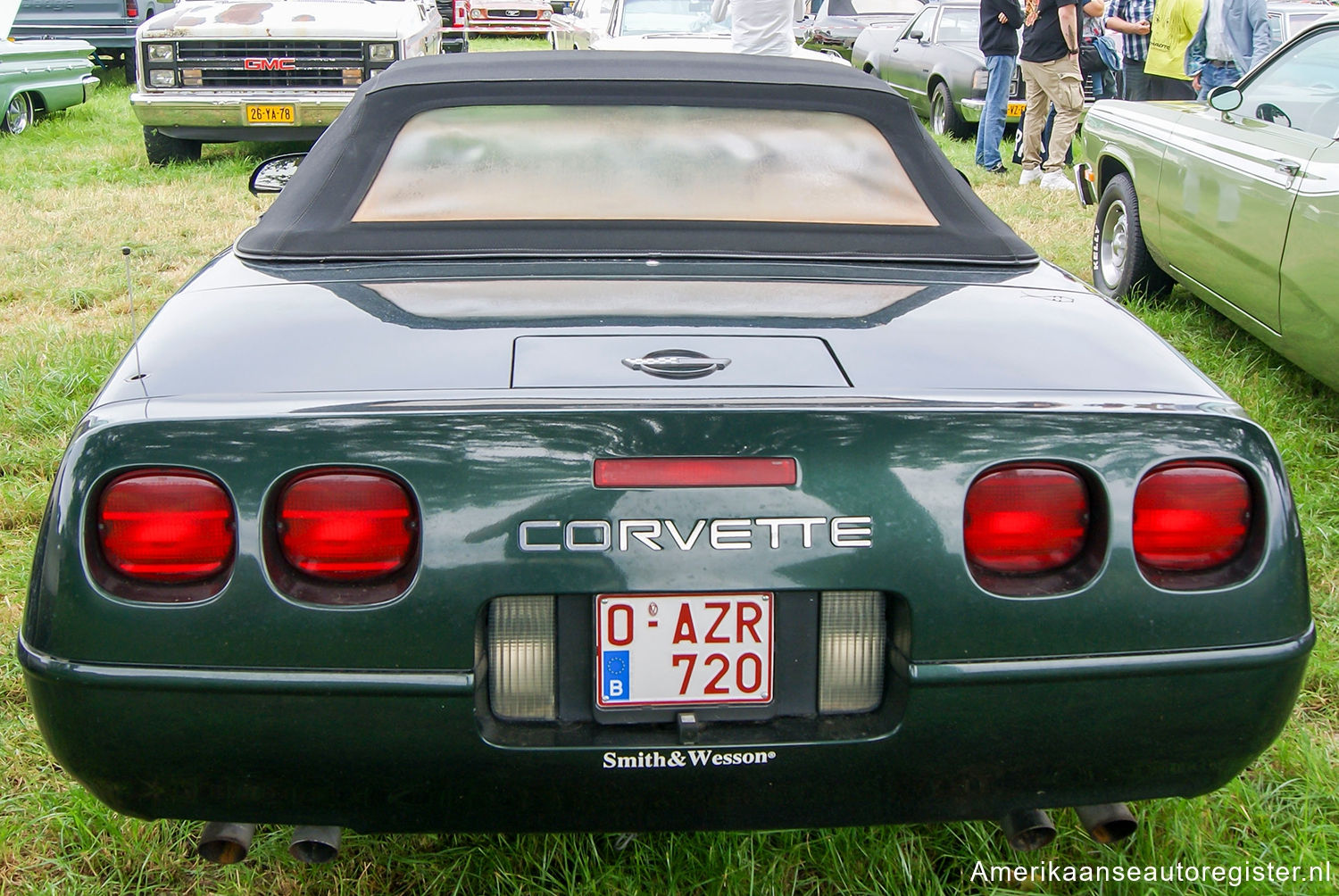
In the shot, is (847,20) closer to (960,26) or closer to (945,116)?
(960,26)

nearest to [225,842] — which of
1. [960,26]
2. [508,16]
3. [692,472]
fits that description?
[692,472]

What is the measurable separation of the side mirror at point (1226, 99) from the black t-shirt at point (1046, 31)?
3.71 m

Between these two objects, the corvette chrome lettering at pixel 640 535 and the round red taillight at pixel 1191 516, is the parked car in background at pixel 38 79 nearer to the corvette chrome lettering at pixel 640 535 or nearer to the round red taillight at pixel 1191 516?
the corvette chrome lettering at pixel 640 535

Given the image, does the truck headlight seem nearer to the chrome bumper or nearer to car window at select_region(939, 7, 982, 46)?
the chrome bumper

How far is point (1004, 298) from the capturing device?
2.11m

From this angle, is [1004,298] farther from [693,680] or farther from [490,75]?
[490,75]

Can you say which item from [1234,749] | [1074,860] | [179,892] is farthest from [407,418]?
[1074,860]

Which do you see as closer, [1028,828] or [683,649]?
[683,649]

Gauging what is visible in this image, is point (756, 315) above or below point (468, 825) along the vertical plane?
above

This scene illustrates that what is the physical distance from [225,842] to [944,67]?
1053cm

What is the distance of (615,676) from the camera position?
5.24ft

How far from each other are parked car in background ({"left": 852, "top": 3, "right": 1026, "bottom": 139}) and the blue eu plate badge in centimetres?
894

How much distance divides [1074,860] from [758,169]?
1.43m

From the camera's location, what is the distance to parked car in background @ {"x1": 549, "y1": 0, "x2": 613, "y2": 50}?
32.2ft
